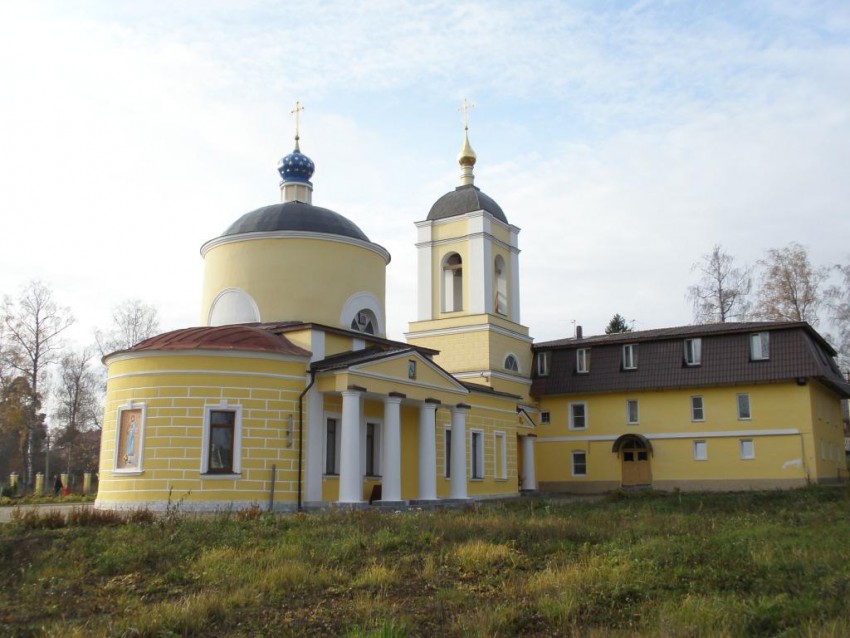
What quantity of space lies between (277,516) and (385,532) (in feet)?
13.9

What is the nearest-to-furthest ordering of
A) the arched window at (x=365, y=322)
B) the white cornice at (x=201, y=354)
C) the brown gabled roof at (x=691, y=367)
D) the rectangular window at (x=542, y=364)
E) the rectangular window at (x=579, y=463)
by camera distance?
the white cornice at (x=201, y=354) < the arched window at (x=365, y=322) < the brown gabled roof at (x=691, y=367) < the rectangular window at (x=579, y=463) < the rectangular window at (x=542, y=364)

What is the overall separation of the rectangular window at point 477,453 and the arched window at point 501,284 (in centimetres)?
906

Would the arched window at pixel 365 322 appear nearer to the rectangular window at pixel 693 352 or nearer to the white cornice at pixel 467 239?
the white cornice at pixel 467 239

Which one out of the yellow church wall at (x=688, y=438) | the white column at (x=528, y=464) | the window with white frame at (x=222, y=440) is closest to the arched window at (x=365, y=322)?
the window with white frame at (x=222, y=440)

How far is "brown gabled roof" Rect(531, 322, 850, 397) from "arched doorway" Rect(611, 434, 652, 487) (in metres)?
2.19

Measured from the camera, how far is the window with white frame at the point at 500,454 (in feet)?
101

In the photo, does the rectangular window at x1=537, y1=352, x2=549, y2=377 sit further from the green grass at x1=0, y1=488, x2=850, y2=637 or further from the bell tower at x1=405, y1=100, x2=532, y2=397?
the green grass at x1=0, y1=488, x2=850, y2=637

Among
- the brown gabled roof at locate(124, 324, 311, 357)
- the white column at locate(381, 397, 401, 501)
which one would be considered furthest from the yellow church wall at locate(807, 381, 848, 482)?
the brown gabled roof at locate(124, 324, 311, 357)

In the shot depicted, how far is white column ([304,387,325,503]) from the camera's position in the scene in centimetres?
2133

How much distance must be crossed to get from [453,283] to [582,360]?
6.77m

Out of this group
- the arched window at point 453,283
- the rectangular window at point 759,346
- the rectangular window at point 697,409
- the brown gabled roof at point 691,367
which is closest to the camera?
the brown gabled roof at point 691,367

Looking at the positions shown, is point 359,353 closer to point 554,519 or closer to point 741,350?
point 554,519

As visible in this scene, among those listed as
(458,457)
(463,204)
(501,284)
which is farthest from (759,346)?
(458,457)

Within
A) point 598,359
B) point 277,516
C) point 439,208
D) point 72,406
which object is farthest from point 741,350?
point 72,406
